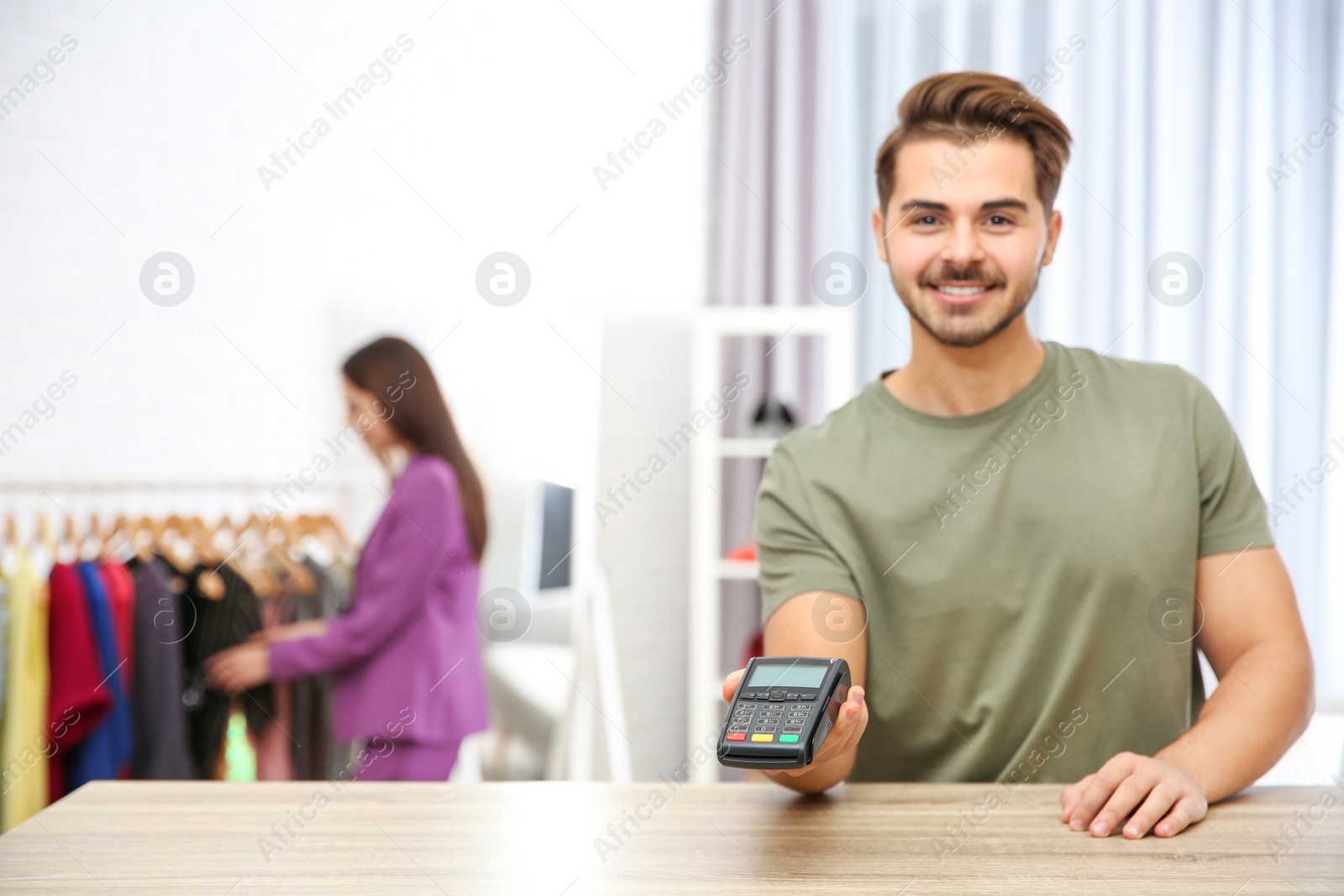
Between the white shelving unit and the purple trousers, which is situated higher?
the white shelving unit

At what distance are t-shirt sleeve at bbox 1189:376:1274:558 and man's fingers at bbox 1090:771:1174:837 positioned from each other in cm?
37

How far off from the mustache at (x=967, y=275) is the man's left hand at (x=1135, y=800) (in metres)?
0.54

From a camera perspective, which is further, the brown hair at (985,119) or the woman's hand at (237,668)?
the woman's hand at (237,668)

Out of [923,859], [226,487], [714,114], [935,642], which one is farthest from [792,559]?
[714,114]

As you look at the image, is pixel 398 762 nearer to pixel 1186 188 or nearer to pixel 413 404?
pixel 413 404

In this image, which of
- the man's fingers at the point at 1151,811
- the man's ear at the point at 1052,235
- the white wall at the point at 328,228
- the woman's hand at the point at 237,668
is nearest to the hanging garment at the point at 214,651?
the woman's hand at the point at 237,668

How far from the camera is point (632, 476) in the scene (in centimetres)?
326

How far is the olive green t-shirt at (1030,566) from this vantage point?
1.21 m

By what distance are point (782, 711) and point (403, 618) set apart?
4.77 feet

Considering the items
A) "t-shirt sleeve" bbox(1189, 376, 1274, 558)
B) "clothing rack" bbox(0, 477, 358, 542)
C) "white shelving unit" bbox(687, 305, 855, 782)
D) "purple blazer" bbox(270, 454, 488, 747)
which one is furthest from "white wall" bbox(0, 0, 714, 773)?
"t-shirt sleeve" bbox(1189, 376, 1274, 558)

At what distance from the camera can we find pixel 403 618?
7.30 ft

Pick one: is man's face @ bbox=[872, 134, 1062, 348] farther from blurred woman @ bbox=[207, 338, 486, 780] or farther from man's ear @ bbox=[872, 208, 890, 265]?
blurred woman @ bbox=[207, 338, 486, 780]

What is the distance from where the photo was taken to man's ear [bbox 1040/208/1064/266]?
→ 1.34 metres

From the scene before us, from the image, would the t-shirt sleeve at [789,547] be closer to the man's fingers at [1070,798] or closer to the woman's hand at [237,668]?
the man's fingers at [1070,798]
